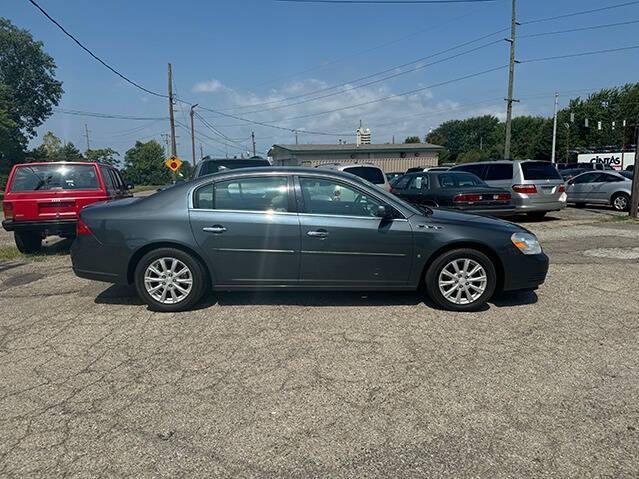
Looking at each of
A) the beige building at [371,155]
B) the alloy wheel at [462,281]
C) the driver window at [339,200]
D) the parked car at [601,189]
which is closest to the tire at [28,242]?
the driver window at [339,200]

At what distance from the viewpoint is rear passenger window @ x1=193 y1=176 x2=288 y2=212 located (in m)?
4.70

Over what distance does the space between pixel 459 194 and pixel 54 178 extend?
852 cm

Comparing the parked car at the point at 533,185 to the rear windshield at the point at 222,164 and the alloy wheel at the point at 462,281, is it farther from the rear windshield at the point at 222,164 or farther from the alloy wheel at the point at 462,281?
the alloy wheel at the point at 462,281

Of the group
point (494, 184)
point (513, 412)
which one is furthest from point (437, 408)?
point (494, 184)

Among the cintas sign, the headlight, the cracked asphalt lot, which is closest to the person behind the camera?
A: the cracked asphalt lot

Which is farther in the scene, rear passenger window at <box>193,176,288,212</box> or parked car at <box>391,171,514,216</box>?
parked car at <box>391,171,514,216</box>

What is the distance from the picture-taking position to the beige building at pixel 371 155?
45.7m

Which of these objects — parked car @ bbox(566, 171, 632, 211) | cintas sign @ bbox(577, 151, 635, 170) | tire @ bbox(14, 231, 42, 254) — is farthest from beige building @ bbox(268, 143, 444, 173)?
tire @ bbox(14, 231, 42, 254)

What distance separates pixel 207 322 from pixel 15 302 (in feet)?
8.95

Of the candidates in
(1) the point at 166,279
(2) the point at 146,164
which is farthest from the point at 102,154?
(1) the point at 166,279

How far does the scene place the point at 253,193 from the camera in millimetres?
4723

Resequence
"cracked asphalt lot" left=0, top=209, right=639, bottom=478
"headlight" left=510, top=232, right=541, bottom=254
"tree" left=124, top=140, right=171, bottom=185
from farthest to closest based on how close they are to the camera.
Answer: "tree" left=124, top=140, right=171, bottom=185, "headlight" left=510, top=232, right=541, bottom=254, "cracked asphalt lot" left=0, top=209, right=639, bottom=478

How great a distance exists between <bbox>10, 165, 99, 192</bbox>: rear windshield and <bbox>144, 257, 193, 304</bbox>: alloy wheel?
166 inches

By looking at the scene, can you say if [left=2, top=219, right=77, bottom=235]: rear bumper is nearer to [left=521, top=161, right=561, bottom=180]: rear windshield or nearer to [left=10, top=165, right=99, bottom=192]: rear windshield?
[left=10, top=165, right=99, bottom=192]: rear windshield
